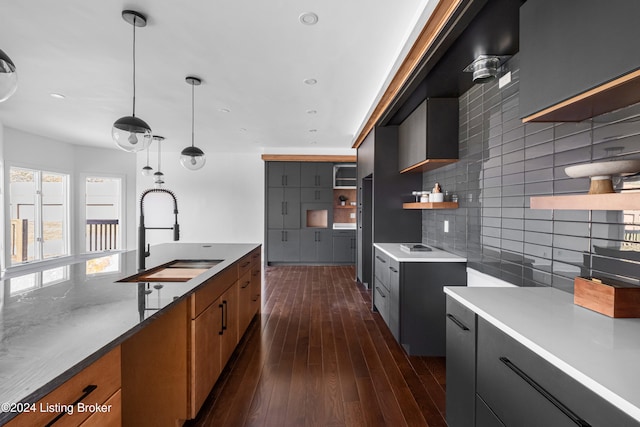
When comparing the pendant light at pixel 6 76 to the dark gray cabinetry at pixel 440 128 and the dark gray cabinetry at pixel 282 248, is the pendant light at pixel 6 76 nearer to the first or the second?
the dark gray cabinetry at pixel 440 128

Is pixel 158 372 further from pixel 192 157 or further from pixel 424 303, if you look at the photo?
pixel 192 157

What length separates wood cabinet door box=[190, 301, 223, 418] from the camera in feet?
5.63

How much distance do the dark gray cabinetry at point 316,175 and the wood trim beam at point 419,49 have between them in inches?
136

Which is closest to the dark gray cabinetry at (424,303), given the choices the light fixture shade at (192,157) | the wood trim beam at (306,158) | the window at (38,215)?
the light fixture shade at (192,157)

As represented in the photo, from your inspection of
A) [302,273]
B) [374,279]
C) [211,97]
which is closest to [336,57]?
[211,97]

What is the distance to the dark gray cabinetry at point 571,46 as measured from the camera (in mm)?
937

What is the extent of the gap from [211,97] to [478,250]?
140 inches

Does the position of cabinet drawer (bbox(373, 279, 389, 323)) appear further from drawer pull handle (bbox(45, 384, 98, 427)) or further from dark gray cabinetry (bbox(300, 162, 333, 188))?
dark gray cabinetry (bbox(300, 162, 333, 188))

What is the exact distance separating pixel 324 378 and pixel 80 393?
1780 mm

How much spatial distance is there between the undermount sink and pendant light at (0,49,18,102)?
1053 millimetres

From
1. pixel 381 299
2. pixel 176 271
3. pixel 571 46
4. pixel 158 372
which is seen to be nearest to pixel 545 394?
pixel 571 46

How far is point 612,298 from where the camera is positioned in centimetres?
116

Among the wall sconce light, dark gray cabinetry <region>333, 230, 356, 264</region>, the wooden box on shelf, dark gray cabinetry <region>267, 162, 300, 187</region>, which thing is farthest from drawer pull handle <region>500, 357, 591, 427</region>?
dark gray cabinetry <region>267, 162, 300, 187</region>

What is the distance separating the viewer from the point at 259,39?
98.6 inches
